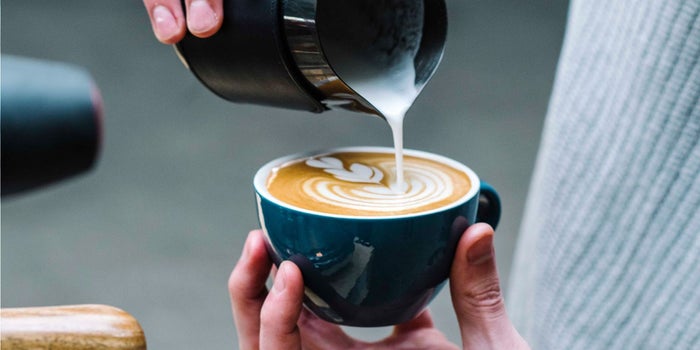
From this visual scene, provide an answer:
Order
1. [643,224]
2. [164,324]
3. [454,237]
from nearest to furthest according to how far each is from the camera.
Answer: [454,237], [643,224], [164,324]

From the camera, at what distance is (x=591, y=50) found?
31.6 inches

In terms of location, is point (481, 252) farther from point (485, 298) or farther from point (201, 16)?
point (201, 16)

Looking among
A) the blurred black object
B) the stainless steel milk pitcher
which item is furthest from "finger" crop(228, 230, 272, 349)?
the blurred black object

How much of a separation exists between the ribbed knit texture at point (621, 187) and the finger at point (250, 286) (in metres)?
0.33

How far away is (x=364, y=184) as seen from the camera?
27.3 inches

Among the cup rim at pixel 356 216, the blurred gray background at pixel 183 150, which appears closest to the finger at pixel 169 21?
the cup rim at pixel 356 216

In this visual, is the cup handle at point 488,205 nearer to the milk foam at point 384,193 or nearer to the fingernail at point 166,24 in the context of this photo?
the milk foam at point 384,193

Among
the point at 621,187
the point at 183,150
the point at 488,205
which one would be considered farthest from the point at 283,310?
the point at 183,150

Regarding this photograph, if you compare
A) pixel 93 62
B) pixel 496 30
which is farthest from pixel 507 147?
pixel 93 62

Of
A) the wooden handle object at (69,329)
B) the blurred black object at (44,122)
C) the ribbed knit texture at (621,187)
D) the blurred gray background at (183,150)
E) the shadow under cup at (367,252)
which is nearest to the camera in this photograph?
the blurred black object at (44,122)

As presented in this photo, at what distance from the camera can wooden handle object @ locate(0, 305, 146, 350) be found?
1.08 ft

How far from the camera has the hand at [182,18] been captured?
62 centimetres

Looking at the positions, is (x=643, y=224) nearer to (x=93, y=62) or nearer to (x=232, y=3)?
(x=232, y=3)

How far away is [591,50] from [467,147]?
166 cm
